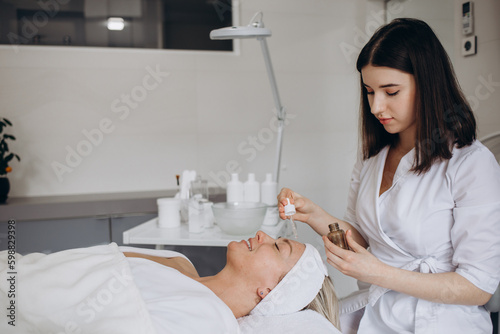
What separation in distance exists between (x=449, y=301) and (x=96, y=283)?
99 centimetres

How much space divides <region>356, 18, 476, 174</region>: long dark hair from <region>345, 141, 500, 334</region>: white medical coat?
5cm

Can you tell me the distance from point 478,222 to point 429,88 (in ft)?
1.30

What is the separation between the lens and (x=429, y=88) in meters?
1.22

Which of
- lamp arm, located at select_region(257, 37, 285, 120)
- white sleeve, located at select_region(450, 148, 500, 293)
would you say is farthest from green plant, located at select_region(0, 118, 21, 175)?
white sleeve, located at select_region(450, 148, 500, 293)

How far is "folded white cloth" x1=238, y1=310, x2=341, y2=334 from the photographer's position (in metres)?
1.14

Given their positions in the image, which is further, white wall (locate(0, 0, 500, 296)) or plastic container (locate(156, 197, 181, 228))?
white wall (locate(0, 0, 500, 296))

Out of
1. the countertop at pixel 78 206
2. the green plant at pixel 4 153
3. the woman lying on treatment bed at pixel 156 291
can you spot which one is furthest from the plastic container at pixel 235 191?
the green plant at pixel 4 153

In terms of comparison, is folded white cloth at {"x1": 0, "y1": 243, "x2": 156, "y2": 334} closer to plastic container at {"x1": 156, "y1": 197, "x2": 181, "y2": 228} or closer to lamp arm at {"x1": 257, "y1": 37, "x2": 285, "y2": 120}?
plastic container at {"x1": 156, "y1": 197, "x2": 181, "y2": 228}

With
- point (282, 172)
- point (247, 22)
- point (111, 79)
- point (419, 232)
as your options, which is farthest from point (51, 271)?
point (247, 22)

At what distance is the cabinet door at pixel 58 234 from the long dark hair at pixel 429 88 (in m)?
1.79

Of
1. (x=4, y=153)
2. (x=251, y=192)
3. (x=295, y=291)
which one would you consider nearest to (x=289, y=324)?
(x=295, y=291)

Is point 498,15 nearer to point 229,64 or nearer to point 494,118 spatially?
point 494,118

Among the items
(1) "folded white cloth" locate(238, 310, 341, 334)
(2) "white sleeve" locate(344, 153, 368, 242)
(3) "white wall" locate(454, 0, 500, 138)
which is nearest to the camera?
(1) "folded white cloth" locate(238, 310, 341, 334)

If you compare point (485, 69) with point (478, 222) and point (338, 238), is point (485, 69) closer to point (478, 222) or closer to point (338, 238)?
point (478, 222)
